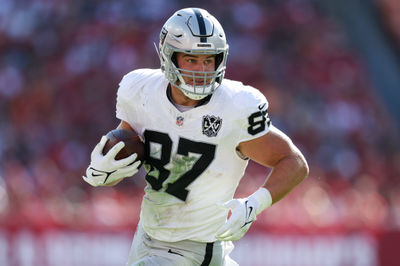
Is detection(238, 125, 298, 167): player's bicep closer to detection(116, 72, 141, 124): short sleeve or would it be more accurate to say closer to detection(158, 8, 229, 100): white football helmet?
detection(158, 8, 229, 100): white football helmet

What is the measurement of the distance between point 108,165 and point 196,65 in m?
0.60

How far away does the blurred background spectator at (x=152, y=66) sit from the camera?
899 cm

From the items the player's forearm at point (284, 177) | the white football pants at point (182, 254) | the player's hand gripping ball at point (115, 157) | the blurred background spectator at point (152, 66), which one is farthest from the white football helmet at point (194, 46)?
the blurred background spectator at point (152, 66)

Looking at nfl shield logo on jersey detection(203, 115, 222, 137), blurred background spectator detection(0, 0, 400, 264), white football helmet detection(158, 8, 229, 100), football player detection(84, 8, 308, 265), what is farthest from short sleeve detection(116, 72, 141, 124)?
blurred background spectator detection(0, 0, 400, 264)

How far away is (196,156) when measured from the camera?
147 inches

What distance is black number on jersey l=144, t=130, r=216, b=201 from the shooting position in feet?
12.2

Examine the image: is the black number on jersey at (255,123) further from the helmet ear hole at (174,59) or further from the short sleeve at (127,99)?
the short sleeve at (127,99)

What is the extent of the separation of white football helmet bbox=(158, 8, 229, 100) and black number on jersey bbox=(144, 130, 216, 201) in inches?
8.6

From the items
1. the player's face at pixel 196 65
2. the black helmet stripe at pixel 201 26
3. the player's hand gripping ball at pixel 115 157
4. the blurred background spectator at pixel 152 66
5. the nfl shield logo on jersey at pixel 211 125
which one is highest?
the black helmet stripe at pixel 201 26

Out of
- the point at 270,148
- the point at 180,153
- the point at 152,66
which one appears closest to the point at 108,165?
the point at 180,153

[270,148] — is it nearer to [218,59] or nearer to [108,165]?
[218,59]

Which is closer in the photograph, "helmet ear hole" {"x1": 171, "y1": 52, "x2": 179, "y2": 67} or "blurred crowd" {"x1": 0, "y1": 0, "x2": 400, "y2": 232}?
"helmet ear hole" {"x1": 171, "y1": 52, "x2": 179, "y2": 67}

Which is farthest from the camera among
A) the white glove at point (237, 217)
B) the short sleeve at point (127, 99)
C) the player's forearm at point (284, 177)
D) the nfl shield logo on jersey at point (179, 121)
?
the short sleeve at point (127, 99)

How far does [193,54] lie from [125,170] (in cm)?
60
